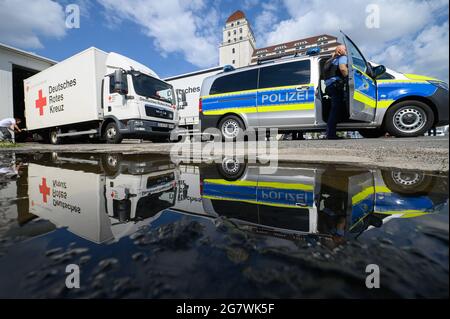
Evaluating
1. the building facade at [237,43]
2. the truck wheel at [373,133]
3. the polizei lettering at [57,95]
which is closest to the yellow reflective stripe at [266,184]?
the truck wheel at [373,133]

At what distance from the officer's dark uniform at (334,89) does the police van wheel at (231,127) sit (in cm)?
198

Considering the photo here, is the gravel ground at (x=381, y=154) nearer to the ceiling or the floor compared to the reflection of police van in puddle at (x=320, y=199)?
nearer to the ceiling

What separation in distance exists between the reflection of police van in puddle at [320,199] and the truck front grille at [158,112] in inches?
221

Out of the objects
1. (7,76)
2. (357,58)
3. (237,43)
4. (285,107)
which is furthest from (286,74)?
(237,43)

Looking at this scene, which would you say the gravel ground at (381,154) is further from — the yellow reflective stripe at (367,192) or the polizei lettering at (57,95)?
the polizei lettering at (57,95)

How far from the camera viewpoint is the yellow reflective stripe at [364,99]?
156 inches

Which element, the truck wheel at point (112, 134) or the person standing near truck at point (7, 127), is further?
the person standing near truck at point (7, 127)

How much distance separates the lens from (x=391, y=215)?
1006mm

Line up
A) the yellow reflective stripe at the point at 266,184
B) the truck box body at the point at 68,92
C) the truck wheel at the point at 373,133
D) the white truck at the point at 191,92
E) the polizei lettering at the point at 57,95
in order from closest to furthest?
the yellow reflective stripe at the point at 266,184, the truck wheel at the point at 373,133, the truck box body at the point at 68,92, the polizei lettering at the point at 57,95, the white truck at the point at 191,92

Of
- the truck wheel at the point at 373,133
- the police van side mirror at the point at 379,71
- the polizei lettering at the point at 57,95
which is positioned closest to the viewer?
the police van side mirror at the point at 379,71

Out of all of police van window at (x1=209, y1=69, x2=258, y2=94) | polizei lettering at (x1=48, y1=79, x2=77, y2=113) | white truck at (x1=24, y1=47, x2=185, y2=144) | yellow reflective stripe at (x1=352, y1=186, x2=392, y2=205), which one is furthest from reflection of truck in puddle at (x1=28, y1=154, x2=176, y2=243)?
polizei lettering at (x1=48, y1=79, x2=77, y2=113)

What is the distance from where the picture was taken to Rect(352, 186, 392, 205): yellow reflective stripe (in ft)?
4.07

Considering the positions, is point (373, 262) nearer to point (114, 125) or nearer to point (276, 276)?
point (276, 276)

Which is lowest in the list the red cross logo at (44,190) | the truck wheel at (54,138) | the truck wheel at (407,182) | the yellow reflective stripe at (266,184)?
the red cross logo at (44,190)
